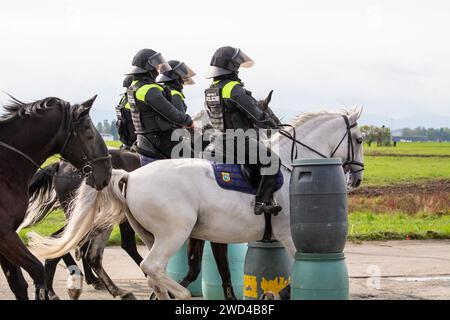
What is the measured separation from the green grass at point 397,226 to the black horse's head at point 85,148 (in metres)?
8.03

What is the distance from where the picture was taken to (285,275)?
9.31m

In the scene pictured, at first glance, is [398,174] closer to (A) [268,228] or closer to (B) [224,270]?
(B) [224,270]

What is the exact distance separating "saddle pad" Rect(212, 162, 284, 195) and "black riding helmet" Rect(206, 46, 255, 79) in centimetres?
114

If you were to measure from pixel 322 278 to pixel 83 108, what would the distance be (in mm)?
3129

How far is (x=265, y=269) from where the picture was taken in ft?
30.5

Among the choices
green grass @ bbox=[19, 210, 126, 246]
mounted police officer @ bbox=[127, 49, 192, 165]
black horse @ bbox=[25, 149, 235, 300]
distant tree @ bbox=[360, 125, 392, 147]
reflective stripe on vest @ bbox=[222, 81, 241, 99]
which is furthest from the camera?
distant tree @ bbox=[360, 125, 392, 147]

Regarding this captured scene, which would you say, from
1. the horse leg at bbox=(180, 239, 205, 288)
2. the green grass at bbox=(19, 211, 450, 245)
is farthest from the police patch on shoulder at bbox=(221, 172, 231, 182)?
the green grass at bbox=(19, 211, 450, 245)

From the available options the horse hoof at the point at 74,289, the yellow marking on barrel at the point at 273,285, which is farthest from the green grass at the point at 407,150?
the yellow marking on barrel at the point at 273,285

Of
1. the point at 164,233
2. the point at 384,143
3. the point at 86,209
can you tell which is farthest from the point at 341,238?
the point at 384,143

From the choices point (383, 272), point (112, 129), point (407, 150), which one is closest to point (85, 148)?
point (383, 272)

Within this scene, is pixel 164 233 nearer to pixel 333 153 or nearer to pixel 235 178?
pixel 235 178

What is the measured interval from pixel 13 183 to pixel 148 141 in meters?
2.62

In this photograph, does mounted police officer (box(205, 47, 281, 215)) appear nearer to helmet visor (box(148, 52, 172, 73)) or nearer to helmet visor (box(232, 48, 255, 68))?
helmet visor (box(232, 48, 255, 68))

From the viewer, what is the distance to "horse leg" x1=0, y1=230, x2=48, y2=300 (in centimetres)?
854
